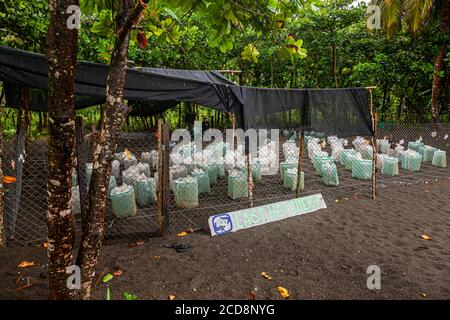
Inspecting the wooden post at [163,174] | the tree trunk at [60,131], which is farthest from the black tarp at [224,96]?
the tree trunk at [60,131]

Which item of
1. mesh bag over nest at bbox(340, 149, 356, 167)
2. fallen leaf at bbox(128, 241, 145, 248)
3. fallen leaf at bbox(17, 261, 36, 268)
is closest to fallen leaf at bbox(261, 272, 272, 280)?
fallen leaf at bbox(128, 241, 145, 248)

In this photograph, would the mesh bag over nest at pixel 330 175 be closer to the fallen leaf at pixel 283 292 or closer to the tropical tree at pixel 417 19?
the fallen leaf at pixel 283 292

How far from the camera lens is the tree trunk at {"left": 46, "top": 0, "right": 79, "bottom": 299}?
1789mm

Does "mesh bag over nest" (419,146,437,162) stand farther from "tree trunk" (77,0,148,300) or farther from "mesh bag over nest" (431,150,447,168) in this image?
"tree trunk" (77,0,148,300)

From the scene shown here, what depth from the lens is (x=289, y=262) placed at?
146 inches

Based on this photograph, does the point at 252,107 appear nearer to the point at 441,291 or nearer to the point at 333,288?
the point at 333,288

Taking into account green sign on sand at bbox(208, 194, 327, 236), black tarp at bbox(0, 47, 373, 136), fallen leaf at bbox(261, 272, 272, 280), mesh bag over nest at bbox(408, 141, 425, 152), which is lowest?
fallen leaf at bbox(261, 272, 272, 280)

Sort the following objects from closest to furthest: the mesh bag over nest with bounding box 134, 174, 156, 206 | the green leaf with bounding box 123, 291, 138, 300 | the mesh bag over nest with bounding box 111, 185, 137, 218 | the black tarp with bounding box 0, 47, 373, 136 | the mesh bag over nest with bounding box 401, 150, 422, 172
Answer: the green leaf with bounding box 123, 291, 138, 300 → the black tarp with bounding box 0, 47, 373, 136 → the mesh bag over nest with bounding box 111, 185, 137, 218 → the mesh bag over nest with bounding box 134, 174, 156, 206 → the mesh bag over nest with bounding box 401, 150, 422, 172

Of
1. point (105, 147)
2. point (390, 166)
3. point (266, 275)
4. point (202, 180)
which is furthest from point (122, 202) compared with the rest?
point (390, 166)

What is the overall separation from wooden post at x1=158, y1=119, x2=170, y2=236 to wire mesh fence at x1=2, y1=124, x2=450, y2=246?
12 cm

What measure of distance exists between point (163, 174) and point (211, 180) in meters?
2.60

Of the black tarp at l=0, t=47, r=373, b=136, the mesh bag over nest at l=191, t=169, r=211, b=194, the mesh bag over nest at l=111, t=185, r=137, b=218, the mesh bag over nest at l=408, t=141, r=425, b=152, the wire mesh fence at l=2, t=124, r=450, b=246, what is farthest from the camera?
the mesh bag over nest at l=408, t=141, r=425, b=152

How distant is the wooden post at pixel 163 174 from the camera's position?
409 centimetres

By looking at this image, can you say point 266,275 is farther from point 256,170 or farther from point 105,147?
point 256,170
